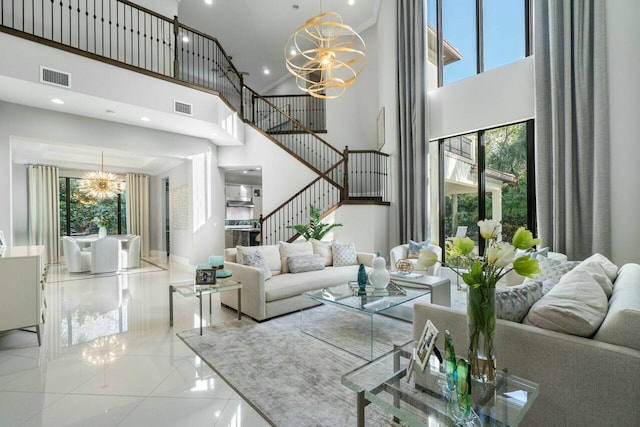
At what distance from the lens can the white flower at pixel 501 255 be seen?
4.06 feet

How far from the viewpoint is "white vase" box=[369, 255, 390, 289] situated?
10.7ft

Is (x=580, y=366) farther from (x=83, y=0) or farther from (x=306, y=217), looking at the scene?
(x=83, y=0)

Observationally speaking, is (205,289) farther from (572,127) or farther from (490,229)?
(572,127)

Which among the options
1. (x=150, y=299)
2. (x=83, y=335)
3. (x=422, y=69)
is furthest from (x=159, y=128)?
(x=422, y=69)

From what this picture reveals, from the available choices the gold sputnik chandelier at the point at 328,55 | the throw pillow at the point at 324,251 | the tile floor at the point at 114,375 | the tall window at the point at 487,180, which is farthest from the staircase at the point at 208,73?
the tile floor at the point at 114,375

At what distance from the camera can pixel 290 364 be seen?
2557 mm

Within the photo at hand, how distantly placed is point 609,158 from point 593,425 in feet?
11.9

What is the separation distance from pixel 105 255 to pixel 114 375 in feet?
17.3

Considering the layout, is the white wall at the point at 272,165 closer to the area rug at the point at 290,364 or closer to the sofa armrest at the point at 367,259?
the sofa armrest at the point at 367,259

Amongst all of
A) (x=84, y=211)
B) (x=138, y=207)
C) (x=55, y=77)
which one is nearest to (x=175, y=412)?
(x=55, y=77)

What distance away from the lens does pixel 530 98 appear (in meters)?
4.48

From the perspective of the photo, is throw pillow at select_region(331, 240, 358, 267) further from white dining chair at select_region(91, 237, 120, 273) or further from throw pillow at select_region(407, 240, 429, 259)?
white dining chair at select_region(91, 237, 120, 273)

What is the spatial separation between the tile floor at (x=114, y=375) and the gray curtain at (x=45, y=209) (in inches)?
214

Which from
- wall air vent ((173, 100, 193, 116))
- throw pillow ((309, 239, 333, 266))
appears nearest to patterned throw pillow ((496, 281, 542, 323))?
throw pillow ((309, 239, 333, 266))
